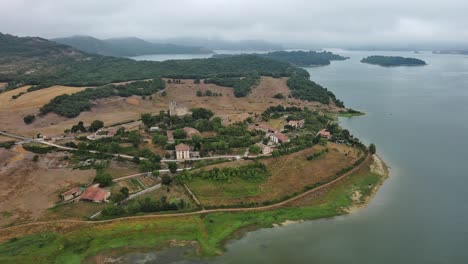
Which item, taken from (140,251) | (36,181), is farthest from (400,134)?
(36,181)

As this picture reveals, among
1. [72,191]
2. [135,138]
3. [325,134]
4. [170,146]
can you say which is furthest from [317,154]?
[72,191]

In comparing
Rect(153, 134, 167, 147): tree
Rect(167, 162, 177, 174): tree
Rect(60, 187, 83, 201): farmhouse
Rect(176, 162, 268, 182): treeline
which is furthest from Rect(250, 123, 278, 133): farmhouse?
Rect(60, 187, 83, 201): farmhouse

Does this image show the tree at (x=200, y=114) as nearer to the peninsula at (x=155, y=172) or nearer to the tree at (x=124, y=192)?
the peninsula at (x=155, y=172)

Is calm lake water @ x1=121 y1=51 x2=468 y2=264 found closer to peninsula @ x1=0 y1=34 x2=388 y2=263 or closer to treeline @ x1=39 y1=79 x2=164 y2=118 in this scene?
peninsula @ x1=0 y1=34 x2=388 y2=263

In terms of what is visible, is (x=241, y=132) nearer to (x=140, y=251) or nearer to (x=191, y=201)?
(x=191, y=201)

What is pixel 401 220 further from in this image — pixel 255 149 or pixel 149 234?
pixel 149 234

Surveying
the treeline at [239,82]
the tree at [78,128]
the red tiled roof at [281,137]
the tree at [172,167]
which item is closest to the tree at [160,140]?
the tree at [172,167]
